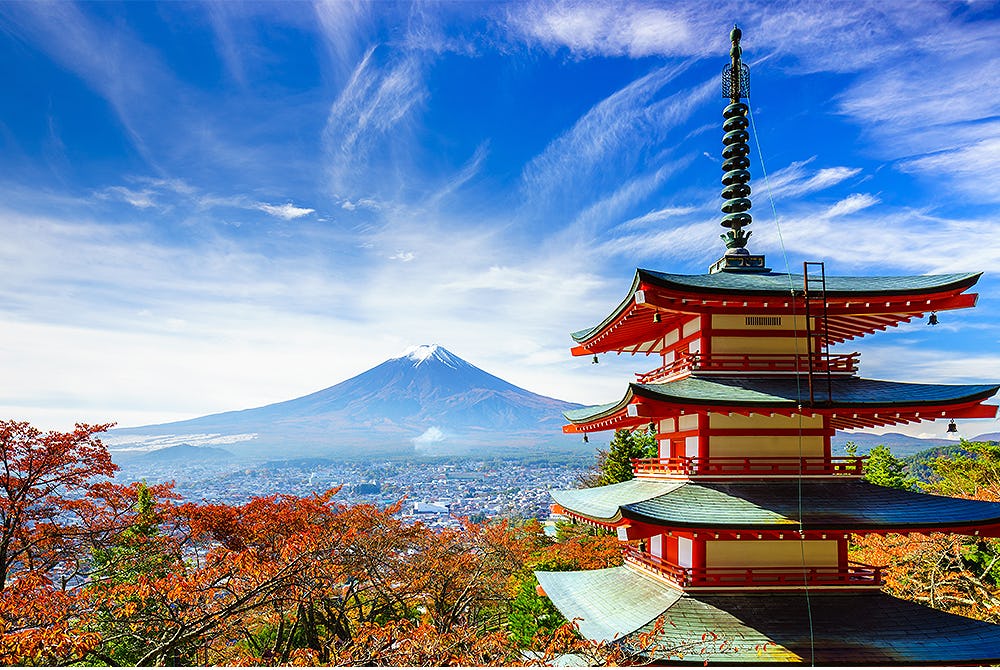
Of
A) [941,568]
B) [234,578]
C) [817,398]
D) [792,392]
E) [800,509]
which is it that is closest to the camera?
[800,509]

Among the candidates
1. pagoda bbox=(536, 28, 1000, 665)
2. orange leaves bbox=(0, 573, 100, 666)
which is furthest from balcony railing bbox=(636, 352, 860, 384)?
orange leaves bbox=(0, 573, 100, 666)

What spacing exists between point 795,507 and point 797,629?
1.47 meters

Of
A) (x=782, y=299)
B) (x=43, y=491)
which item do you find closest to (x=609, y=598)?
(x=782, y=299)

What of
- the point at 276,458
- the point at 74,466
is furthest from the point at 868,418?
the point at 276,458

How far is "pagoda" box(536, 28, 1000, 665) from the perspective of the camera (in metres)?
7.89

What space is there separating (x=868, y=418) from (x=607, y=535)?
49.0 ft

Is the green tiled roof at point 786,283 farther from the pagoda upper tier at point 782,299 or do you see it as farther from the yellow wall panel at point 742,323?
the yellow wall panel at point 742,323

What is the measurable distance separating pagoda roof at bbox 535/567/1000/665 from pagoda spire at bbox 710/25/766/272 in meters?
4.99

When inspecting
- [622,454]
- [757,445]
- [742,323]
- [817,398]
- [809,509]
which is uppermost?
[742,323]

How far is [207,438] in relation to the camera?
139m

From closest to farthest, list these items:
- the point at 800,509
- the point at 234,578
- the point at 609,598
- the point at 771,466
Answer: the point at 800,509
the point at 771,466
the point at 609,598
the point at 234,578

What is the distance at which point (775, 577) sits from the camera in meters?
8.57

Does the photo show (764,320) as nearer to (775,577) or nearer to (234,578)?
(775,577)

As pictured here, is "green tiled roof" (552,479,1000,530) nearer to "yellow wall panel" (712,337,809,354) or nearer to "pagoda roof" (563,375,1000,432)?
"pagoda roof" (563,375,1000,432)
